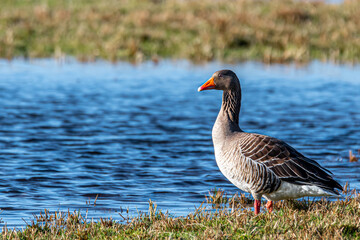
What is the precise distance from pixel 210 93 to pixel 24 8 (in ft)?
61.4

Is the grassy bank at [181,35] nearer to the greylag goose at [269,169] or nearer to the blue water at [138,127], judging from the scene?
the blue water at [138,127]

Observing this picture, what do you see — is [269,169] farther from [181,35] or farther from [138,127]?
[181,35]

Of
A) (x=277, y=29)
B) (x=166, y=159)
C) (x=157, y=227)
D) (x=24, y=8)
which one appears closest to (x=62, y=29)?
(x=24, y=8)

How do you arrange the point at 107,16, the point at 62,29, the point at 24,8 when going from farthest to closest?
the point at 24,8
the point at 107,16
the point at 62,29

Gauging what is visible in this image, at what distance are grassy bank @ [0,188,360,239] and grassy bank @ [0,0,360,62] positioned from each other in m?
21.0

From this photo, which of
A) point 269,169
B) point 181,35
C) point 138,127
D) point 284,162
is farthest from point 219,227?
point 181,35

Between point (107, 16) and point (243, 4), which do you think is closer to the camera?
point (107, 16)

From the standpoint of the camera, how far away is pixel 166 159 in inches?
494

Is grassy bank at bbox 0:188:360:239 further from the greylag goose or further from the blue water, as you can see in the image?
the blue water

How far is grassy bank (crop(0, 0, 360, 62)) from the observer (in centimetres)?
2858

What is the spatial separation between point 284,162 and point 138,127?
872 cm

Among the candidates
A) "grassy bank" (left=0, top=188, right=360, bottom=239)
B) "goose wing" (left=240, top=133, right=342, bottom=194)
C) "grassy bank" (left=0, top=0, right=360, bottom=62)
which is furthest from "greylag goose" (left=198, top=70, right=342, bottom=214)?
"grassy bank" (left=0, top=0, right=360, bottom=62)

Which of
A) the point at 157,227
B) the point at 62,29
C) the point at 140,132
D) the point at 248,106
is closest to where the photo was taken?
the point at 157,227

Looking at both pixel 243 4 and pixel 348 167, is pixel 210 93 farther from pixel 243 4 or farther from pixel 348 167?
pixel 243 4
